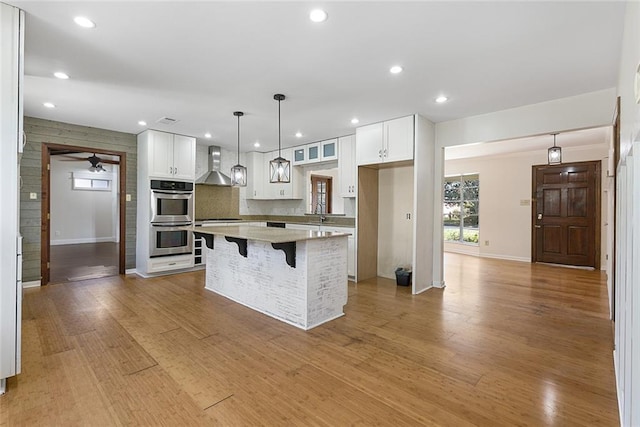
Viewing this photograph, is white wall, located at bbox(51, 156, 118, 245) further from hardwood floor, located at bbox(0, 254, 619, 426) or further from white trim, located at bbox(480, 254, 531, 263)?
white trim, located at bbox(480, 254, 531, 263)

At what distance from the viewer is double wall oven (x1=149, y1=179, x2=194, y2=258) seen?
5.15m

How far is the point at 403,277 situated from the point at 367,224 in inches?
40.4

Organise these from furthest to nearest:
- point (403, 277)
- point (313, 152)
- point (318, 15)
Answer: point (313, 152)
point (403, 277)
point (318, 15)

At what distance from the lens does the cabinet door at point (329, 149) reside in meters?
5.53

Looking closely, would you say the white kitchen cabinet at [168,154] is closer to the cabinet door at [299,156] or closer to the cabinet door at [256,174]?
the cabinet door at [256,174]

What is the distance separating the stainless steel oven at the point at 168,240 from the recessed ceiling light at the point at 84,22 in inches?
138

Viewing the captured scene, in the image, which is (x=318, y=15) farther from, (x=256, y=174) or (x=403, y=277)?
(x=256, y=174)

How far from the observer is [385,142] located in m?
4.55

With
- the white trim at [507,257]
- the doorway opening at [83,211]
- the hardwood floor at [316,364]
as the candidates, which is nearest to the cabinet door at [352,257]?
the hardwood floor at [316,364]

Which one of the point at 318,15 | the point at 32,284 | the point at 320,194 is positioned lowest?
the point at 32,284

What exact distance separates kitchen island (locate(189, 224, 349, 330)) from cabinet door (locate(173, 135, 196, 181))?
91.2 inches

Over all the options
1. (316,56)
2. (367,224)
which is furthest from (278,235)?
(367,224)

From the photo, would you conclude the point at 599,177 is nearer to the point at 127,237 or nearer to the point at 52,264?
the point at 127,237

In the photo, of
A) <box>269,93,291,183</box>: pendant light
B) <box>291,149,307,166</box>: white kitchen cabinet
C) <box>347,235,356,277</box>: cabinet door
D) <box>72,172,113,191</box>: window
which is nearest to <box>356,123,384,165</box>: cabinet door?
<box>347,235,356,277</box>: cabinet door
